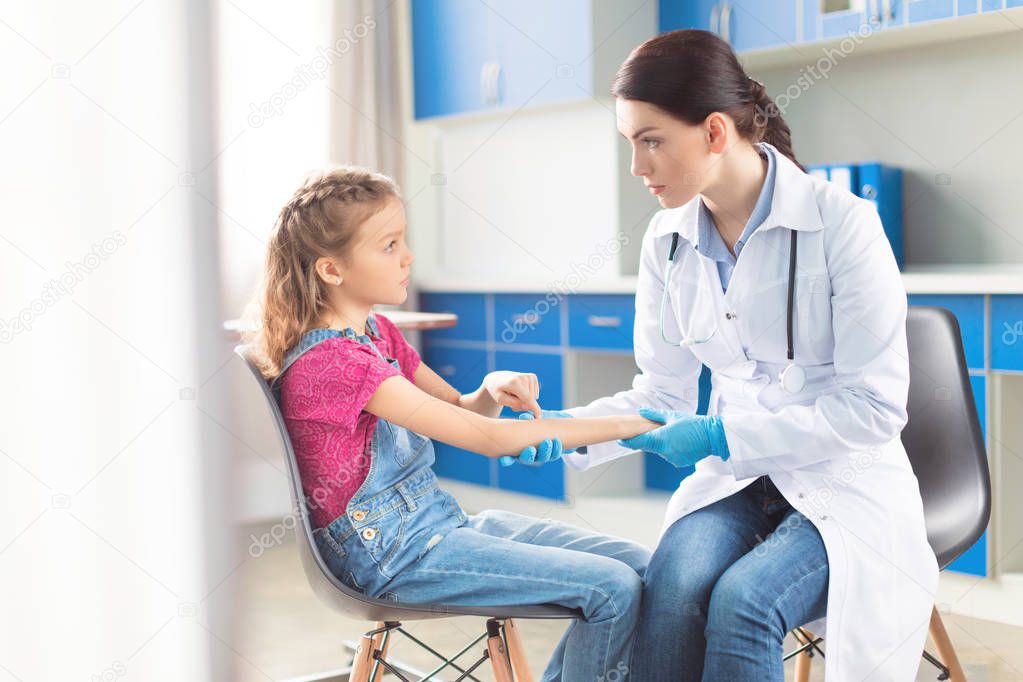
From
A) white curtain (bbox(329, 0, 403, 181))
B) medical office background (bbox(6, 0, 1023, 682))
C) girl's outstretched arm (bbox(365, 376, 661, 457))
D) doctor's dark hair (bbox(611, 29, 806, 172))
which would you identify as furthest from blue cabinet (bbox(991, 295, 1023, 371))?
white curtain (bbox(329, 0, 403, 181))

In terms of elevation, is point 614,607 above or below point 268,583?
above

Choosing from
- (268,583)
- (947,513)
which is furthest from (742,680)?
(268,583)

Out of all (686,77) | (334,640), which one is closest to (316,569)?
(686,77)

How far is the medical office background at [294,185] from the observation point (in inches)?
100

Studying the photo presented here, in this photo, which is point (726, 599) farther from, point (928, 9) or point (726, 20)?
point (726, 20)

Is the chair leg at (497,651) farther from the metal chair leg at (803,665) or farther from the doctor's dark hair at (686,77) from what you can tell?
the doctor's dark hair at (686,77)

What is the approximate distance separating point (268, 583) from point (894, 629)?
2.01 m

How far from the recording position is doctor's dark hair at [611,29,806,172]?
146 centimetres

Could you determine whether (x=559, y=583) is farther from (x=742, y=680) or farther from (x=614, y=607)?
(x=742, y=680)

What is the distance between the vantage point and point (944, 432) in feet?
5.47

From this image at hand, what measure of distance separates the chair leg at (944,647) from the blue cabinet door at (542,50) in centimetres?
210

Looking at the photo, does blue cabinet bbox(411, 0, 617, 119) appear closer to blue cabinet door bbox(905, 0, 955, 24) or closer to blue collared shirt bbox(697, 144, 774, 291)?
blue cabinet door bbox(905, 0, 955, 24)

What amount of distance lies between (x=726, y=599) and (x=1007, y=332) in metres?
1.45

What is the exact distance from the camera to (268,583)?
294cm
